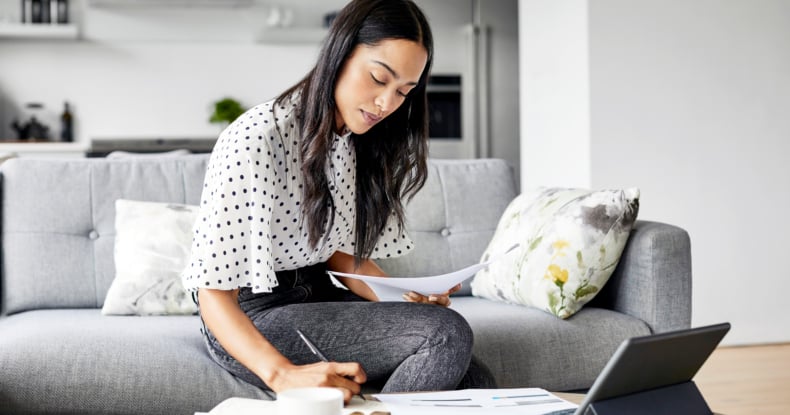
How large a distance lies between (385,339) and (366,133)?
1.44 feet

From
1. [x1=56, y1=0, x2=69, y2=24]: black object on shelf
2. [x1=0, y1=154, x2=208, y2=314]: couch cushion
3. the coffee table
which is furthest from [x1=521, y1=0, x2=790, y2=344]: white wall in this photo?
[x1=56, y1=0, x2=69, y2=24]: black object on shelf

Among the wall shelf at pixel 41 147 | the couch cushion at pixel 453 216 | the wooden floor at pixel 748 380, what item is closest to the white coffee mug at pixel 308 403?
the couch cushion at pixel 453 216

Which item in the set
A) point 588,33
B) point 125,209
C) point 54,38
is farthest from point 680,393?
point 54,38

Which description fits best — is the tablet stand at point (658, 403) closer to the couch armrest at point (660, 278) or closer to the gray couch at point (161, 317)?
the gray couch at point (161, 317)

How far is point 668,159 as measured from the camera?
4.09 m

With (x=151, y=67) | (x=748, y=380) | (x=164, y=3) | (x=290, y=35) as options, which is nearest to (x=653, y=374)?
(x=748, y=380)

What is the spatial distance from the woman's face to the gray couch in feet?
2.17

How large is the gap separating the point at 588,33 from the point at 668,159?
2.34 feet

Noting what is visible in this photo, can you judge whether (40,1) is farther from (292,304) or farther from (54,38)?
(292,304)

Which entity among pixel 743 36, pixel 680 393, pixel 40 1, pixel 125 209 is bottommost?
pixel 680 393

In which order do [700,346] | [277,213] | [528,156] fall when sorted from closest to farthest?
[700,346]
[277,213]
[528,156]

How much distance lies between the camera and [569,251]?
225 cm

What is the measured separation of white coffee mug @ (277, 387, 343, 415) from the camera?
1032 millimetres

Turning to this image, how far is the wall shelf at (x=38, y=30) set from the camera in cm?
589
